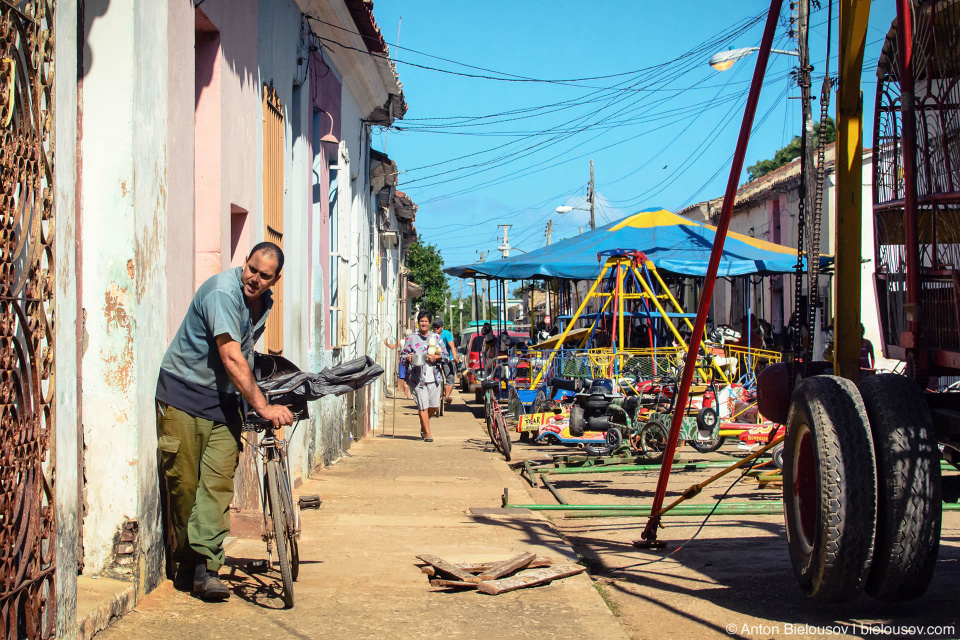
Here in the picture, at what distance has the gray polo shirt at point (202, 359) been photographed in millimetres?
4668

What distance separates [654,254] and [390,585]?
Result: 510 inches

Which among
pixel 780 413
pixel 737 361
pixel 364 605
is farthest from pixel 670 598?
pixel 737 361

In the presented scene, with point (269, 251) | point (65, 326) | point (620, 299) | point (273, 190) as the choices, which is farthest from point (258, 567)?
point (620, 299)

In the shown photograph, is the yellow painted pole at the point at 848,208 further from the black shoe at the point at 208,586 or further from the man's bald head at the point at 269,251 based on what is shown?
the black shoe at the point at 208,586

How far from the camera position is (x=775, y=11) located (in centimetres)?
473

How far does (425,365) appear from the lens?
526 inches

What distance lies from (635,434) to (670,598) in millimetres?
5220

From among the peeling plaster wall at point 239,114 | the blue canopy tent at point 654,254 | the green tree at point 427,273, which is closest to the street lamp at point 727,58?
the blue canopy tent at point 654,254

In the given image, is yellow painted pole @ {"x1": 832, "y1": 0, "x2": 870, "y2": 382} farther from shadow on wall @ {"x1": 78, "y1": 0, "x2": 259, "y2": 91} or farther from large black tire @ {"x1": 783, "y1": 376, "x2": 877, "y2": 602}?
shadow on wall @ {"x1": 78, "y1": 0, "x2": 259, "y2": 91}

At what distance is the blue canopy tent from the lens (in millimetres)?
16516

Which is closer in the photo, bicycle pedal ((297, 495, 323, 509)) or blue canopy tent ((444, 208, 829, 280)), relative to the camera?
bicycle pedal ((297, 495, 323, 509))

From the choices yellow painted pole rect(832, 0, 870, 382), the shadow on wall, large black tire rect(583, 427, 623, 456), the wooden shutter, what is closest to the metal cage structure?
the shadow on wall

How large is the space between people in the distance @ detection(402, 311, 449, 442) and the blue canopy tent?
3.46 m

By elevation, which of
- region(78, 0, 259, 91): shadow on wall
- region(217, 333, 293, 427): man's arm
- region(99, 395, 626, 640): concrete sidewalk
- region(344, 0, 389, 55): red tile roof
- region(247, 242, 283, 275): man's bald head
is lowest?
region(99, 395, 626, 640): concrete sidewalk
